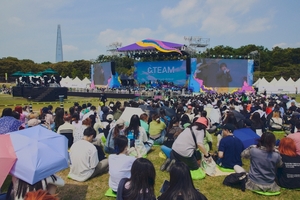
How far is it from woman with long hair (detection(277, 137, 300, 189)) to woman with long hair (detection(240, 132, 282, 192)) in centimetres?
16

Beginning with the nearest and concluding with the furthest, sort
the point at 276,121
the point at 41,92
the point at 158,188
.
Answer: the point at 158,188
the point at 276,121
the point at 41,92

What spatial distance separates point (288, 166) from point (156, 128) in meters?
3.66

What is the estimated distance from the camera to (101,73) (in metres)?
38.0

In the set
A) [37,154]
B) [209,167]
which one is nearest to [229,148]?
[209,167]

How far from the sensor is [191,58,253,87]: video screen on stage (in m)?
29.9

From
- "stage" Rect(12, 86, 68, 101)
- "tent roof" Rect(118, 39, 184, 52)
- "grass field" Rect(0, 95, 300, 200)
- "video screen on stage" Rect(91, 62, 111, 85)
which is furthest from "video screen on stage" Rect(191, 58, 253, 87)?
"grass field" Rect(0, 95, 300, 200)

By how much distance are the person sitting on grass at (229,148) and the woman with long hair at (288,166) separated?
0.84 metres

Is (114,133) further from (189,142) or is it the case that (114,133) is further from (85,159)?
(189,142)

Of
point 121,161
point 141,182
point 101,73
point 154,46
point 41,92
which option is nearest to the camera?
point 141,182

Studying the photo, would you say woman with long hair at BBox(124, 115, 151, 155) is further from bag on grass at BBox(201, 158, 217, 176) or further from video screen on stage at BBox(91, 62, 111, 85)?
video screen on stage at BBox(91, 62, 111, 85)

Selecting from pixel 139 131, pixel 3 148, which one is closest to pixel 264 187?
pixel 139 131

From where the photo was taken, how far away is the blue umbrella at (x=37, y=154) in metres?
2.87

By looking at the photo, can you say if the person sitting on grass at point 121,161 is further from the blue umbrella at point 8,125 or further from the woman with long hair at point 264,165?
the blue umbrella at point 8,125

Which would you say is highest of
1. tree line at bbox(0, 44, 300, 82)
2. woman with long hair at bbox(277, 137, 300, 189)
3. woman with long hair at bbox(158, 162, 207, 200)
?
tree line at bbox(0, 44, 300, 82)
